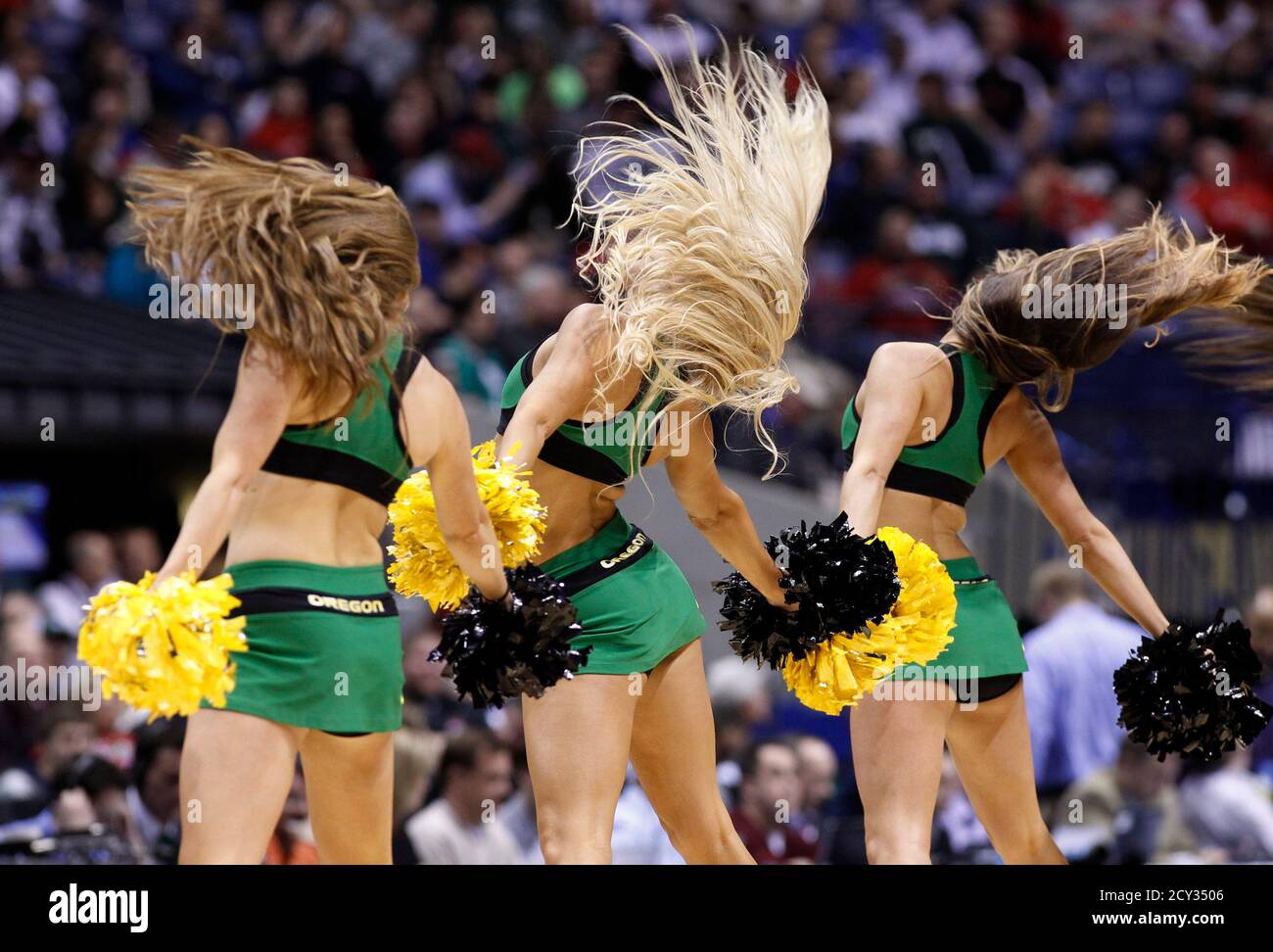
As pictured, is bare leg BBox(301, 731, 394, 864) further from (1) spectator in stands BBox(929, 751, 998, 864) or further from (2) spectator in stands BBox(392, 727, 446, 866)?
(1) spectator in stands BBox(929, 751, 998, 864)

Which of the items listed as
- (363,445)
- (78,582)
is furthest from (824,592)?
(78,582)

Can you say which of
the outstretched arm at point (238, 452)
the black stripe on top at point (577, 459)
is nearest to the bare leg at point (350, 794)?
the outstretched arm at point (238, 452)

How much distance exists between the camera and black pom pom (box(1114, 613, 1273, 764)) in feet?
14.9

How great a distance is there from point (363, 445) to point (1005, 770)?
1.83 meters

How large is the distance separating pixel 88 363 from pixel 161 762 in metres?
2.19

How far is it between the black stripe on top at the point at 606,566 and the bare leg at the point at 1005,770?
34.5 inches

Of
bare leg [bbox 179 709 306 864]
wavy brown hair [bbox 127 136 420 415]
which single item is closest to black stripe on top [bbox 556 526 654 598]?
wavy brown hair [bbox 127 136 420 415]

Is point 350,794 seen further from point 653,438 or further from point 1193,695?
point 1193,695

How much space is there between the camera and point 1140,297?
473cm

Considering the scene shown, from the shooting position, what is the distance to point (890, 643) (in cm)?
433

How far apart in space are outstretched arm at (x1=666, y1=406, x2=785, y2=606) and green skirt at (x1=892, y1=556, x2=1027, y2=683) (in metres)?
0.39

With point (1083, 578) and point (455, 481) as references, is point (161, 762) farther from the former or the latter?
point (1083, 578)

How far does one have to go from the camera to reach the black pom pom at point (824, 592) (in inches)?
168
